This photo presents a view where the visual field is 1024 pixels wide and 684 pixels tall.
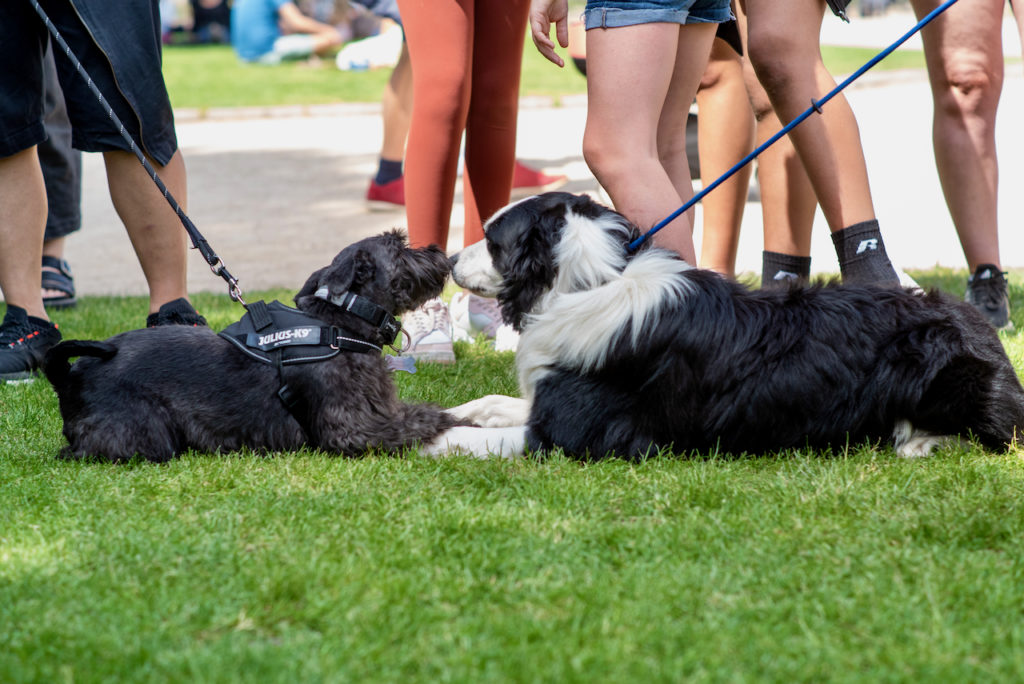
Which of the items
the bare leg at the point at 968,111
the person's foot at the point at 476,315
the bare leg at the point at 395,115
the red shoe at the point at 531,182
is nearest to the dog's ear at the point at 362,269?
the person's foot at the point at 476,315

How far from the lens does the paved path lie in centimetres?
723

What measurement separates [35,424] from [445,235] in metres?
1.84

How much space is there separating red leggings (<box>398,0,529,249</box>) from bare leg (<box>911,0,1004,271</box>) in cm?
180

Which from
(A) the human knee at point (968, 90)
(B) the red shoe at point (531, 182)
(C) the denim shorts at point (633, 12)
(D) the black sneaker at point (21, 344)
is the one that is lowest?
(D) the black sneaker at point (21, 344)

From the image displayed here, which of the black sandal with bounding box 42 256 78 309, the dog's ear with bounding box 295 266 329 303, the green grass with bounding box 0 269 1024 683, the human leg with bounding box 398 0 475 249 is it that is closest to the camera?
the green grass with bounding box 0 269 1024 683

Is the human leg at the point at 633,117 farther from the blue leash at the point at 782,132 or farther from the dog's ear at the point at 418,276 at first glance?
the dog's ear at the point at 418,276

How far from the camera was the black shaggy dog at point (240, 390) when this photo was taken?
3.15 m

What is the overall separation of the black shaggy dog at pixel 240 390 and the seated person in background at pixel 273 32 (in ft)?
76.2

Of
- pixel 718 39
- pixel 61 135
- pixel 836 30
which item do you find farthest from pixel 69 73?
pixel 836 30

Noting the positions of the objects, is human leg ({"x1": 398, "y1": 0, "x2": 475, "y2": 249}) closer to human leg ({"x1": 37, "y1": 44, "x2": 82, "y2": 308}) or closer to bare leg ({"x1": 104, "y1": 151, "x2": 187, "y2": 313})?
bare leg ({"x1": 104, "y1": 151, "x2": 187, "y2": 313})

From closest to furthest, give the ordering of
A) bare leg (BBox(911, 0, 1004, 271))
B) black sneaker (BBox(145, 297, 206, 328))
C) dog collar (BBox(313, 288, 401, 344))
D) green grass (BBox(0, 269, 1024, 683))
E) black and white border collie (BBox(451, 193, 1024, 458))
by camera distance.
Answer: green grass (BBox(0, 269, 1024, 683)), black and white border collie (BBox(451, 193, 1024, 458)), dog collar (BBox(313, 288, 401, 344)), black sneaker (BBox(145, 297, 206, 328)), bare leg (BBox(911, 0, 1004, 271))

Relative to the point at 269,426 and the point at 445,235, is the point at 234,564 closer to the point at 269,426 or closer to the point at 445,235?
the point at 269,426

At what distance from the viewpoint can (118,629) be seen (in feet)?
6.81

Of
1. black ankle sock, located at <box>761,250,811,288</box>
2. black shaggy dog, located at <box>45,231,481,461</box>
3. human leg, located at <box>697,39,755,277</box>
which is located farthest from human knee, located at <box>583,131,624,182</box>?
human leg, located at <box>697,39,755,277</box>
